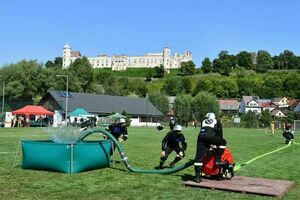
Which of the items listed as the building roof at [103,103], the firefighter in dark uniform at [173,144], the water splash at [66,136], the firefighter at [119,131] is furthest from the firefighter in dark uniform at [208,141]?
the building roof at [103,103]

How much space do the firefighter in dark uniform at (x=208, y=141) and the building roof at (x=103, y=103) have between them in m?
73.7

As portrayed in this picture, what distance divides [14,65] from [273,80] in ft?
377

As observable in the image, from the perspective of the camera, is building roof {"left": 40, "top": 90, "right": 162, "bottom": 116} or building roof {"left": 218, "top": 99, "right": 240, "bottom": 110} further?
building roof {"left": 218, "top": 99, "right": 240, "bottom": 110}

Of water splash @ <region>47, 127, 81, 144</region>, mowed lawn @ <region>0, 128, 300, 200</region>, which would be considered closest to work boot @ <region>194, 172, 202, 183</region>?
mowed lawn @ <region>0, 128, 300, 200</region>

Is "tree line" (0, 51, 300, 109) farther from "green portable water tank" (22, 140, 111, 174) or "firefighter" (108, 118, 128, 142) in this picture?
"green portable water tank" (22, 140, 111, 174)

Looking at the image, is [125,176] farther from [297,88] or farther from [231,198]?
[297,88]

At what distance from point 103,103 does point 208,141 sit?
82.5 meters

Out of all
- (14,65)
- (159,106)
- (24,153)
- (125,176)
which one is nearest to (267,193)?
(125,176)

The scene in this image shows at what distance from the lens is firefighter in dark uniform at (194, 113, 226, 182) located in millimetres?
11258

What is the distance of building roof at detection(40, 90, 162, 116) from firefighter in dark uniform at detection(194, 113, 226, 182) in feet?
242

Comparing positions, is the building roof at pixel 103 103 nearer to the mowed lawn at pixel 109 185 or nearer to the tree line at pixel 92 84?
the tree line at pixel 92 84

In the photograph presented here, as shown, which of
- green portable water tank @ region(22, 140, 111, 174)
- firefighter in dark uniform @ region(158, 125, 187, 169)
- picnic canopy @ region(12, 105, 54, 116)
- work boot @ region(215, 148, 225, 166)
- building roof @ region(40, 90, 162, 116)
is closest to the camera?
work boot @ region(215, 148, 225, 166)

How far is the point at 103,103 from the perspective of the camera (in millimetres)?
93000

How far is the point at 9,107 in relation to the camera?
8888 cm
